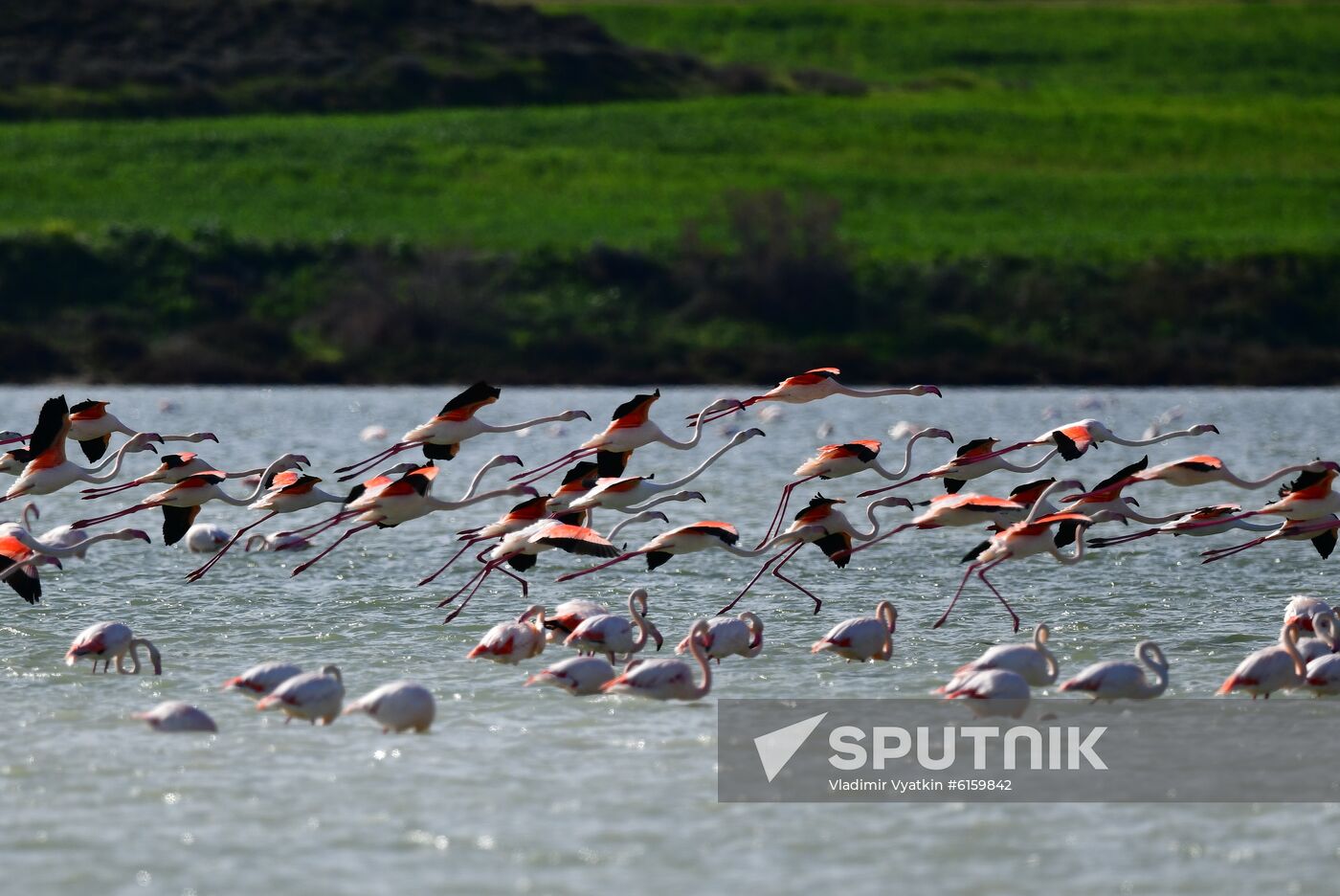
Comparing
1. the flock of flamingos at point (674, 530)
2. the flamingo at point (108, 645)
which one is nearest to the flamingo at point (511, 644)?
the flock of flamingos at point (674, 530)

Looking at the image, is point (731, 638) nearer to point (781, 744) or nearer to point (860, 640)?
point (860, 640)

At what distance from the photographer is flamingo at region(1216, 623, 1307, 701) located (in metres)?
10.4

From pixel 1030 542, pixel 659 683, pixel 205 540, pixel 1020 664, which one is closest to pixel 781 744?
pixel 659 683

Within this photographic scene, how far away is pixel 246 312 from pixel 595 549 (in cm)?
4057

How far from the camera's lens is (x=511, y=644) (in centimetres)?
1135

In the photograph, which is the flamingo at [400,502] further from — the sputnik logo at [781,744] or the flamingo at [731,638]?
the sputnik logo at [781,744]

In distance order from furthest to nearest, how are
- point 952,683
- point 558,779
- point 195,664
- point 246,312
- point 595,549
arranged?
point 246,312 → point 195,664 → point 595,549 → point 952,683 → point 558,779

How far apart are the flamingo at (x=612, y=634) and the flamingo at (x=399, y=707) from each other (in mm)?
1571

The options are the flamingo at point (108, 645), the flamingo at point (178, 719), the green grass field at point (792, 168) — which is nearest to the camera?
the flamingo at point (178, 719)

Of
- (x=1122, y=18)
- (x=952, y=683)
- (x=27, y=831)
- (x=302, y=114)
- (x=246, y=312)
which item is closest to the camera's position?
(x=27, y=831)

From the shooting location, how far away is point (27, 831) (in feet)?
26.9

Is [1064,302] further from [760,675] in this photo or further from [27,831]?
[27,831]

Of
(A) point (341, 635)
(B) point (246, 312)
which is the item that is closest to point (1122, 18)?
(B) point (246, 312)

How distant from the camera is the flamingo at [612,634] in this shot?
11.2 meters
